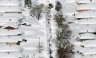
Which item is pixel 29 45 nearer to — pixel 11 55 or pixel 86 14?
pixel 11 55

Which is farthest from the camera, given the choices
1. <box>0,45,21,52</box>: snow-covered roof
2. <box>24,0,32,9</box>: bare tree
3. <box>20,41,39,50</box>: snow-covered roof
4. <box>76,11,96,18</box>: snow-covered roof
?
<box>24,0,32,9</box>: bare tree

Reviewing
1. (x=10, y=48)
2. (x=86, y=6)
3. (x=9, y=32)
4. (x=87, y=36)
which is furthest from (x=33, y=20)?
(x=10, y=48)

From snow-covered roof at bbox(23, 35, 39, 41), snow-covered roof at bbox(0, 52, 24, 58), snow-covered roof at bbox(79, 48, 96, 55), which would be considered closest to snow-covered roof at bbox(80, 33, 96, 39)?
snow-covered roof at bbox(79, 48, 96, 55)

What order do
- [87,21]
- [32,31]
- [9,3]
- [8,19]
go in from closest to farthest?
[32,31] → [87,21] → [8,19] → [9,3]

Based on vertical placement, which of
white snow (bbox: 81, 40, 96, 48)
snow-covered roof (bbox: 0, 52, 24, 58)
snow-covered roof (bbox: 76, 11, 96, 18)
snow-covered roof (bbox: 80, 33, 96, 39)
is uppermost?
snow-covered roof (bbox: 76, 11, 96, 18)

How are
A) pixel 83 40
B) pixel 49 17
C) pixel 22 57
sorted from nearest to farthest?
pixel 22 57
pixel 83 40
pixel 49 17

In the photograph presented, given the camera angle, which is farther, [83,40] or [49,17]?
[49,17]

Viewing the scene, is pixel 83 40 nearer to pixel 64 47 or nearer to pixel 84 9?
pixel 64 47

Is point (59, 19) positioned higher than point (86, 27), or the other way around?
point (59, 19)

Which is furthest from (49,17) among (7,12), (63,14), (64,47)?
(64,47)

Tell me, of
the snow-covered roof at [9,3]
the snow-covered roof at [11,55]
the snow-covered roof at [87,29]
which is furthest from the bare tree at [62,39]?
the snow-covered roof at [9,3]

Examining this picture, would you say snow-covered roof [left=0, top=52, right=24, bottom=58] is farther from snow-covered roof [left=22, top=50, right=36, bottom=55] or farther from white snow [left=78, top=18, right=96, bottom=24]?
white snow [left=78, top=18, right=96, bottom=24]
